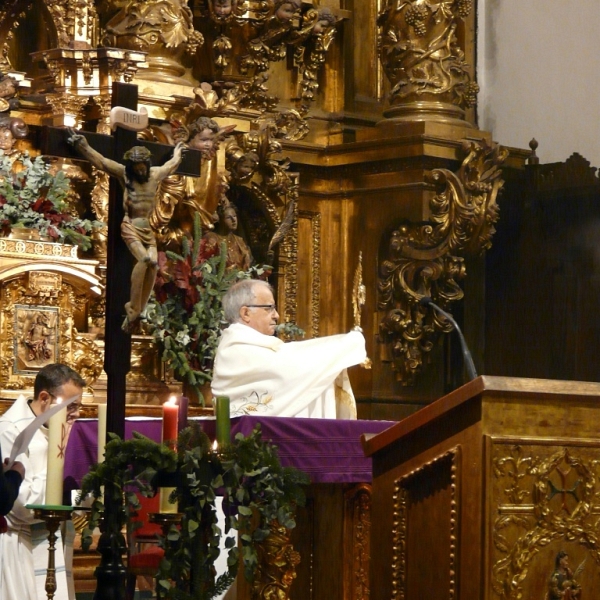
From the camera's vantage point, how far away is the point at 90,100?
30.8 ft

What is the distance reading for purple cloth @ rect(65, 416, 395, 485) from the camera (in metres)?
6.75

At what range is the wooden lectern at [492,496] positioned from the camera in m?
4.93

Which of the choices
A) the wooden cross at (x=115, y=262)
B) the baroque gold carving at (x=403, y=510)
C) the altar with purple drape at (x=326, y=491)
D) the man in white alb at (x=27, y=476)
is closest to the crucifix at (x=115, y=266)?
the wooden cross at (x=115, y=262)

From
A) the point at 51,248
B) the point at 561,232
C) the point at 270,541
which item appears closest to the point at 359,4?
the point at 561,232

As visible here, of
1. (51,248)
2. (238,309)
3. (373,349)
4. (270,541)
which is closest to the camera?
(270,541)

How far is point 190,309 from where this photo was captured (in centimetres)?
976

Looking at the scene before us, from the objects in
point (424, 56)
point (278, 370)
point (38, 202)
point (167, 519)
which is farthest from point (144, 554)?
point (424, 56)

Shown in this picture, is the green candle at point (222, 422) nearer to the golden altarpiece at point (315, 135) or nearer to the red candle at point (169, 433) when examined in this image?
the red candle at point (169, 433)

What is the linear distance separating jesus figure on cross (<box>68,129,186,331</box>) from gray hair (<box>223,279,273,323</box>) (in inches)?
76.3

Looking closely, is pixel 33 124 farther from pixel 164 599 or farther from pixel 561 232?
pixel 164 599

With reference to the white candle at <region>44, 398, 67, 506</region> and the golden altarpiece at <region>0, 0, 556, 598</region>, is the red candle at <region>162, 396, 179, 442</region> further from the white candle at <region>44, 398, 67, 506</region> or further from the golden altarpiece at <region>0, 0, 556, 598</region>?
the golden altarpiece at <region>0, 0, 556, 598</region>

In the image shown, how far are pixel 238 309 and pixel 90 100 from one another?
6.63 feet

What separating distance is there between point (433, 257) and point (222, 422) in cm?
565

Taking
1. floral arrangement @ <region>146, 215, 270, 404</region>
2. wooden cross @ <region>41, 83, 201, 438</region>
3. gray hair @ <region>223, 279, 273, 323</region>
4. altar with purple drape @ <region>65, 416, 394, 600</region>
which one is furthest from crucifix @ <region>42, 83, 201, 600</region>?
floral arrangement @ <region>146, 215, 270, 404</region>
